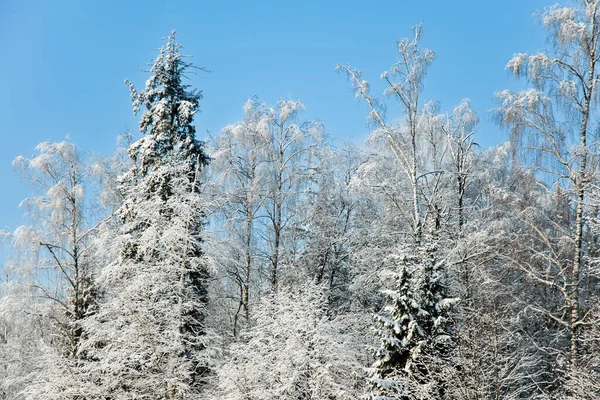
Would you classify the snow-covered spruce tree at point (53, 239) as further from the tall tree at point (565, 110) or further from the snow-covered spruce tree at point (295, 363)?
the tall tree at point (565, 110)

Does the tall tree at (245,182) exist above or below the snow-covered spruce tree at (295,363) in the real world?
above

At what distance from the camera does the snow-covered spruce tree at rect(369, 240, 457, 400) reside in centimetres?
1324

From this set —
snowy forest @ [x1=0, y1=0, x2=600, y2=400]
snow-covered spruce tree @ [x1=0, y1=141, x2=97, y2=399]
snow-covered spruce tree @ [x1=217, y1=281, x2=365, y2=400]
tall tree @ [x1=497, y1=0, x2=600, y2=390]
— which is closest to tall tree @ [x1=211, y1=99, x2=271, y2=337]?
snowy forest @ [x1=0, y1=0, x2=600, y2=400]

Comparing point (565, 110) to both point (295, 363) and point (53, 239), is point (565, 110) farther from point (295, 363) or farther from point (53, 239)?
point (53, 239)

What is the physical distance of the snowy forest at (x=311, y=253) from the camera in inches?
552

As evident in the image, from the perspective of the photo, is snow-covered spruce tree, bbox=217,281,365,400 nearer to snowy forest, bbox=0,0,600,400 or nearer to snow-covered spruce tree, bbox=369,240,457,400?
snowy forest, bbox=0,0,600,400

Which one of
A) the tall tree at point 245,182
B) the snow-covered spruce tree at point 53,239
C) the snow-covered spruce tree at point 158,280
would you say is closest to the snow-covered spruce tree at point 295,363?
the snow-covered spruce tree at point 158,280

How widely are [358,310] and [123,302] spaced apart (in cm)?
1011

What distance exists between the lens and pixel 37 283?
21.1 meters

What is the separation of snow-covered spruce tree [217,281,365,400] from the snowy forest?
0.08 meters

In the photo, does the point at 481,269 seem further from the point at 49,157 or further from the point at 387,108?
the point at 49,157

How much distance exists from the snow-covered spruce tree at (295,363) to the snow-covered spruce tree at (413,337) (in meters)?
1.03

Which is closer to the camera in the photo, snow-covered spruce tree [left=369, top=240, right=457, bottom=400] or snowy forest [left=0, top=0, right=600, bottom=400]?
snow-covered spruce tree [left=369, top=240, right=457, bottom=400]

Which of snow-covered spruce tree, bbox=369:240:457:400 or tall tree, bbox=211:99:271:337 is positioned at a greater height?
tall tree, bbox=211:99:271:337
